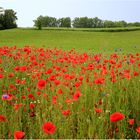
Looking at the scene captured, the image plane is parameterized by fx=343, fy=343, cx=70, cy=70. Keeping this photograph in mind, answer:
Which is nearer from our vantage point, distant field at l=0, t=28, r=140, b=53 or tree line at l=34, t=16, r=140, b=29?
distant field at l=0, t=28, r=140, b=53

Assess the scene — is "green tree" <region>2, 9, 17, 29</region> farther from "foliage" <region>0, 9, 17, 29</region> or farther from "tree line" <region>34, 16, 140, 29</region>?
"tree line" <region>34, 16, 140, 29</region>

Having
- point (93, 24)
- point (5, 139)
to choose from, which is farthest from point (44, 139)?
point (93, 24)

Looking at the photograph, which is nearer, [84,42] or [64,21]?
[84,42]

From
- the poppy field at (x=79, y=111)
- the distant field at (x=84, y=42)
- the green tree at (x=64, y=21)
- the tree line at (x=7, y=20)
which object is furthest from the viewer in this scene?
the green tree at (x=64, y=21)

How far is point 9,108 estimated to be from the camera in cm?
505

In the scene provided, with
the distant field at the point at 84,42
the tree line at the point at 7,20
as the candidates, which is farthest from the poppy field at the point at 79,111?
the tree line at the point at 7,20

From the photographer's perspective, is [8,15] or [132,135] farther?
[8,15]

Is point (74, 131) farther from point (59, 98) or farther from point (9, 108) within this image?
point (9, 108)

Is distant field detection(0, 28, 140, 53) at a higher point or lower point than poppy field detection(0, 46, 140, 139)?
lower

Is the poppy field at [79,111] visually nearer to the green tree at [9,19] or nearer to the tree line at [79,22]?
the green tree at [9,19]

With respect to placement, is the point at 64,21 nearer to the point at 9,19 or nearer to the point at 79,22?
the point at 79,22

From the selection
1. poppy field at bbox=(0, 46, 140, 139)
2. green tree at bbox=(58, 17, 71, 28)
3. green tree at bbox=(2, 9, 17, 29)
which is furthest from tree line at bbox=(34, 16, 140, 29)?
poppy field at bbox=(0, 46, 140, 139)

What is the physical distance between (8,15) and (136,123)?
81.2 m

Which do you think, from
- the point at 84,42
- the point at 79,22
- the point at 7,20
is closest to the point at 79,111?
the point at 84,42
